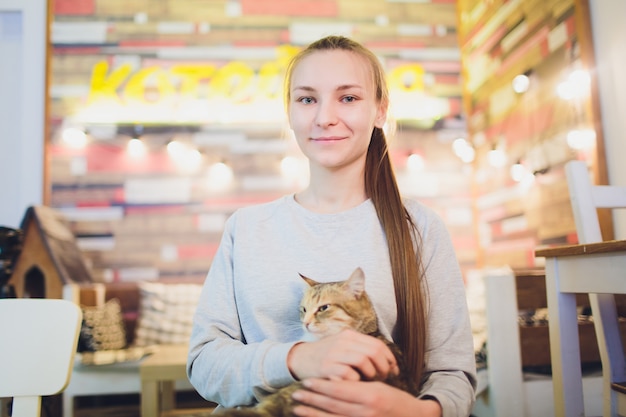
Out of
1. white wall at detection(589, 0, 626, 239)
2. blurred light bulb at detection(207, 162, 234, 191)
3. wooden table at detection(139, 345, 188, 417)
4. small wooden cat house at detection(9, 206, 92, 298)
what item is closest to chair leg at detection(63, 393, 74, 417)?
small wooden cat house at detection(9, 206, 92, 298)

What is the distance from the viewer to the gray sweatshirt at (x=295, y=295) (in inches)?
35.6

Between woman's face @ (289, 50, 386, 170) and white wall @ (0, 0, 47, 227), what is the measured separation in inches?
130

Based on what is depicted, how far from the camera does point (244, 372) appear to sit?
88 cm

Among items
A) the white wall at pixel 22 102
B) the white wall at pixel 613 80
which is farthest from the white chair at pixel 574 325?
the white wall at pixel 22 102

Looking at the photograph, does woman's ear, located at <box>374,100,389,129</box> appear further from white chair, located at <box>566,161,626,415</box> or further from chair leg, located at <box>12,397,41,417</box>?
chair leg, located at <box>12,397,41,417</box>

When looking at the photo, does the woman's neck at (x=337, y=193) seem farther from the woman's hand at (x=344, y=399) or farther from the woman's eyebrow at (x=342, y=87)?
the woman's hand at (x=344, y=399)

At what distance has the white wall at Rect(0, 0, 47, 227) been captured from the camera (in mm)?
3725

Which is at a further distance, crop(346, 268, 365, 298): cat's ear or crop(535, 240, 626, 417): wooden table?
crop(535, 240, 626, 417): wooden table

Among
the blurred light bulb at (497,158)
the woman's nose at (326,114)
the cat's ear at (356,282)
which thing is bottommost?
the cat's ear at (356,282)

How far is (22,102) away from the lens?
3.78m

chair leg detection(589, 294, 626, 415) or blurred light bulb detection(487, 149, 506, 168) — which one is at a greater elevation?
blurred light bulb detection(487, 149, 506, 168)

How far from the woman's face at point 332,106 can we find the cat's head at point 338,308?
0.24 meters

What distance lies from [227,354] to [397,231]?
0.37m

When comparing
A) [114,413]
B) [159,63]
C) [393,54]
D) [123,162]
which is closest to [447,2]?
[393,54]
